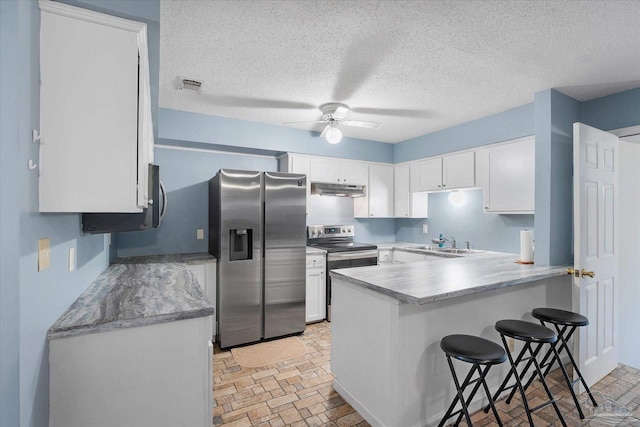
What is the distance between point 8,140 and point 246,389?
2211 mm

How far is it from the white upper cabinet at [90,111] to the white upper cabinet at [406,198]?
3.90m

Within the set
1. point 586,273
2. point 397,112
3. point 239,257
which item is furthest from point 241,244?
point 586,273

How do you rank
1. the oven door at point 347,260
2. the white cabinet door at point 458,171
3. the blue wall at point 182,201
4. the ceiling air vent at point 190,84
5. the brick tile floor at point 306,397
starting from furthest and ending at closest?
the oven door at point 347,260 < the white cabinet door at point 458,171 < the blue wall at point 182,201 < the ceiling air vent at point 190,84 < the brick tile floor at point 306,397

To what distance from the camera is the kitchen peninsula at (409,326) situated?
1827 millimetres

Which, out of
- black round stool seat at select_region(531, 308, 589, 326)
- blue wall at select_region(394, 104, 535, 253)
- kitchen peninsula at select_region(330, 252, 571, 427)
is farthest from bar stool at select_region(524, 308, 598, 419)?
blue wall at select_region(394, 104, 535, 253)

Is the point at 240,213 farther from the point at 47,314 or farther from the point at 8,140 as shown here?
the point at 8,140

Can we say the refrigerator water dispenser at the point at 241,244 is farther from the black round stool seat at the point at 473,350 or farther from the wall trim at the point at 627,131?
the wall trim at the point at 627,131

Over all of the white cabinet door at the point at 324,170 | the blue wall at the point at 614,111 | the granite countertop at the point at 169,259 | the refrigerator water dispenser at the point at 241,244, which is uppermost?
the blue wall at the point at 614,111

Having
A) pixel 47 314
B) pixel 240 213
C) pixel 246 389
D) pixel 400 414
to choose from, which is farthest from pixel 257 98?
pixel 400 414

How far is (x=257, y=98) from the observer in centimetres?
298

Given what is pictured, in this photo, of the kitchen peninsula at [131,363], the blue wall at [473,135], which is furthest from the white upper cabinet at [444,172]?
the kitchen peninsula at [131,363]

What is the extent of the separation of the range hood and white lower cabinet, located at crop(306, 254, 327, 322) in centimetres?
92

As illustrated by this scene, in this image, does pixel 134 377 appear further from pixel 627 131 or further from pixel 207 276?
pixel 627 131

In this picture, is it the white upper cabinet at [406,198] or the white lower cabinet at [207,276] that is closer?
the white lower cabinet at [207,276]
